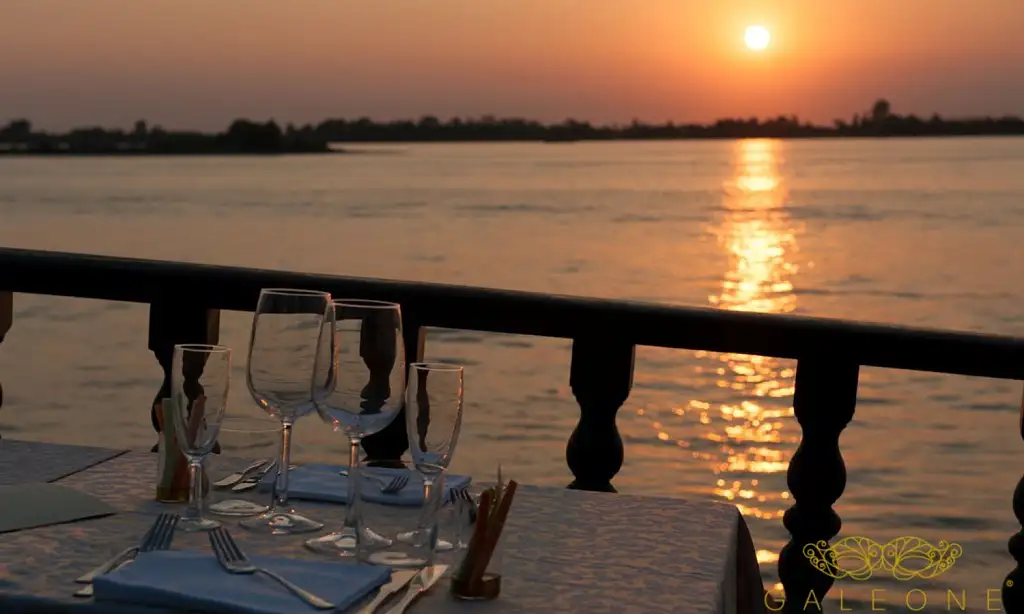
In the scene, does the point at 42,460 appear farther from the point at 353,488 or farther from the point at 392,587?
the point at 392,587

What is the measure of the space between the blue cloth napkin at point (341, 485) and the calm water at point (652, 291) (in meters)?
0.14

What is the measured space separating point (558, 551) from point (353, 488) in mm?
256

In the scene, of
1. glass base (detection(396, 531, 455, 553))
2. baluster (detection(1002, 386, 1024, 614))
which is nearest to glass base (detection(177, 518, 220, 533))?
glass base (detection(396, 531, 455, 553))

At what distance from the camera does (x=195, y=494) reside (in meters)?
1.62

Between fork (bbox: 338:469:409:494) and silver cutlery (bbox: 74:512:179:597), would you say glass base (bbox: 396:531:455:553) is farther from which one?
silver cutlery (bbox: 74:512:179:597)

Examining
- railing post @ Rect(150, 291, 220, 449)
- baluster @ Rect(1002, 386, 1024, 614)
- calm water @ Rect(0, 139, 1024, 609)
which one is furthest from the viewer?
calm water @ Rect(0, 139, 1024, 609)

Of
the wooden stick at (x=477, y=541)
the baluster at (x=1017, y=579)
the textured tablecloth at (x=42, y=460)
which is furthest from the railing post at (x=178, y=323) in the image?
the baluster at (x=1017, y=579)

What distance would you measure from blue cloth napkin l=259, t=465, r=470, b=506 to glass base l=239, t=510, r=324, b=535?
6 cm

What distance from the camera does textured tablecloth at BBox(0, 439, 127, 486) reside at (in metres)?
1.82

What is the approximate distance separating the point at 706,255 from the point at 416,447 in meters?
37.3

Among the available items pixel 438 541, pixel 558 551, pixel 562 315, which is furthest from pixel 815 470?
pixel 438 541

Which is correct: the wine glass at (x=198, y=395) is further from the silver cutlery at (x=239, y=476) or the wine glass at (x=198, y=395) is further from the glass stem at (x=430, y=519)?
the glass stem at (x=430, y=519)

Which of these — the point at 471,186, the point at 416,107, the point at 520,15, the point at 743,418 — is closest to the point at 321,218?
the point at 416,107

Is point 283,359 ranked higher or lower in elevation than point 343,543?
higher
